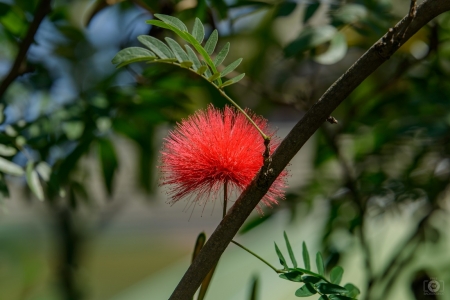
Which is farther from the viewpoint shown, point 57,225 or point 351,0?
point 57,225

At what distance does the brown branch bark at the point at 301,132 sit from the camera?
1.64ft

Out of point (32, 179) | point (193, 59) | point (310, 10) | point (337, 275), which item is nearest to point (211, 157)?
point (193, 59)

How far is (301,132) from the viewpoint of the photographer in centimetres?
50

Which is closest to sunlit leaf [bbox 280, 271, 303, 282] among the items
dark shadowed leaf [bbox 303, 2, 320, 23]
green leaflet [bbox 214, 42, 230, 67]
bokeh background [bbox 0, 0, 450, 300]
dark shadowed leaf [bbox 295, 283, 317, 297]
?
dark shadowed leaf [bbox 295, 283, 317, 297]

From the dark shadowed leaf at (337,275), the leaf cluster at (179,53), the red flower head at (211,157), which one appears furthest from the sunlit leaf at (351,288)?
the leaf cluster at (179,53)

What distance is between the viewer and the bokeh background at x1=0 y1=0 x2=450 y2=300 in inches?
43.4

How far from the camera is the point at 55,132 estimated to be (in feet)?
3.71

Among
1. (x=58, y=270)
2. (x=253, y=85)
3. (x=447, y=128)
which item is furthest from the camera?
(x=58, y=270)

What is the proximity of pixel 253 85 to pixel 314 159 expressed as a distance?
9.7 inches

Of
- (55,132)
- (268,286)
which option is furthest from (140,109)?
(268,286)

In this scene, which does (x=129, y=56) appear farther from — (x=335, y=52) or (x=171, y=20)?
(x=335, y=52)

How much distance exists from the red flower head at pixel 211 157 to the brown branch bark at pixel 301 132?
108 mm

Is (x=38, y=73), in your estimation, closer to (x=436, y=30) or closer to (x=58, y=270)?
(x=58, y=270)

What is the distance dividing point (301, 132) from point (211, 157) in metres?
0.14
